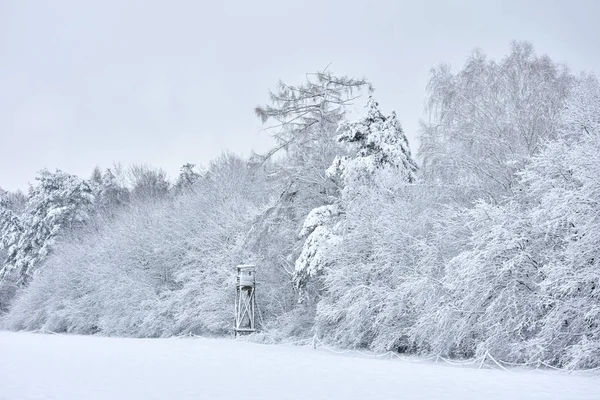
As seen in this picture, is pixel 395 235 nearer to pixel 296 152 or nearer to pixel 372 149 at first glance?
pixel 372 149

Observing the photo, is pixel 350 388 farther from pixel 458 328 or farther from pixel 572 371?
pixel 458 328

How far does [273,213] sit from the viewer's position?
88.9 ft

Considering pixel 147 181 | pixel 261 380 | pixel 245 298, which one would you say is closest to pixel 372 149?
pixel 245 298

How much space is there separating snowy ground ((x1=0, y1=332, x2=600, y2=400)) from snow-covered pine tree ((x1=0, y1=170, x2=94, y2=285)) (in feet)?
117

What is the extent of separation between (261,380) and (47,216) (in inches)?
1739

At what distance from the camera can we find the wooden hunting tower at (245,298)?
26.9 meters

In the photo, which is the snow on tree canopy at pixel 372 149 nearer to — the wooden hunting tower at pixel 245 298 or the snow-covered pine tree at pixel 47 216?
the wooden hunting tower at pixel 245 298

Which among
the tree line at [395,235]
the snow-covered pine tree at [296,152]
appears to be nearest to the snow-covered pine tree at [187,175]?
the tree line at [395,235]

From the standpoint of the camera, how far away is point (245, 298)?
27.2 meters

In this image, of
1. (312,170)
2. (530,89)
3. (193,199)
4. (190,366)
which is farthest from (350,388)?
(193,199)

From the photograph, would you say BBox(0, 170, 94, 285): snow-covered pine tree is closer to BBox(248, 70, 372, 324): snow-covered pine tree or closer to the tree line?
the tree line

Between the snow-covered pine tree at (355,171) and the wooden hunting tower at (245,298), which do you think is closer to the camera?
the snow-covered pine tree at (355,171)

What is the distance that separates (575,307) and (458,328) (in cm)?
326

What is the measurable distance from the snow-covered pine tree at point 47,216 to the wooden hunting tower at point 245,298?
92.4 ft
